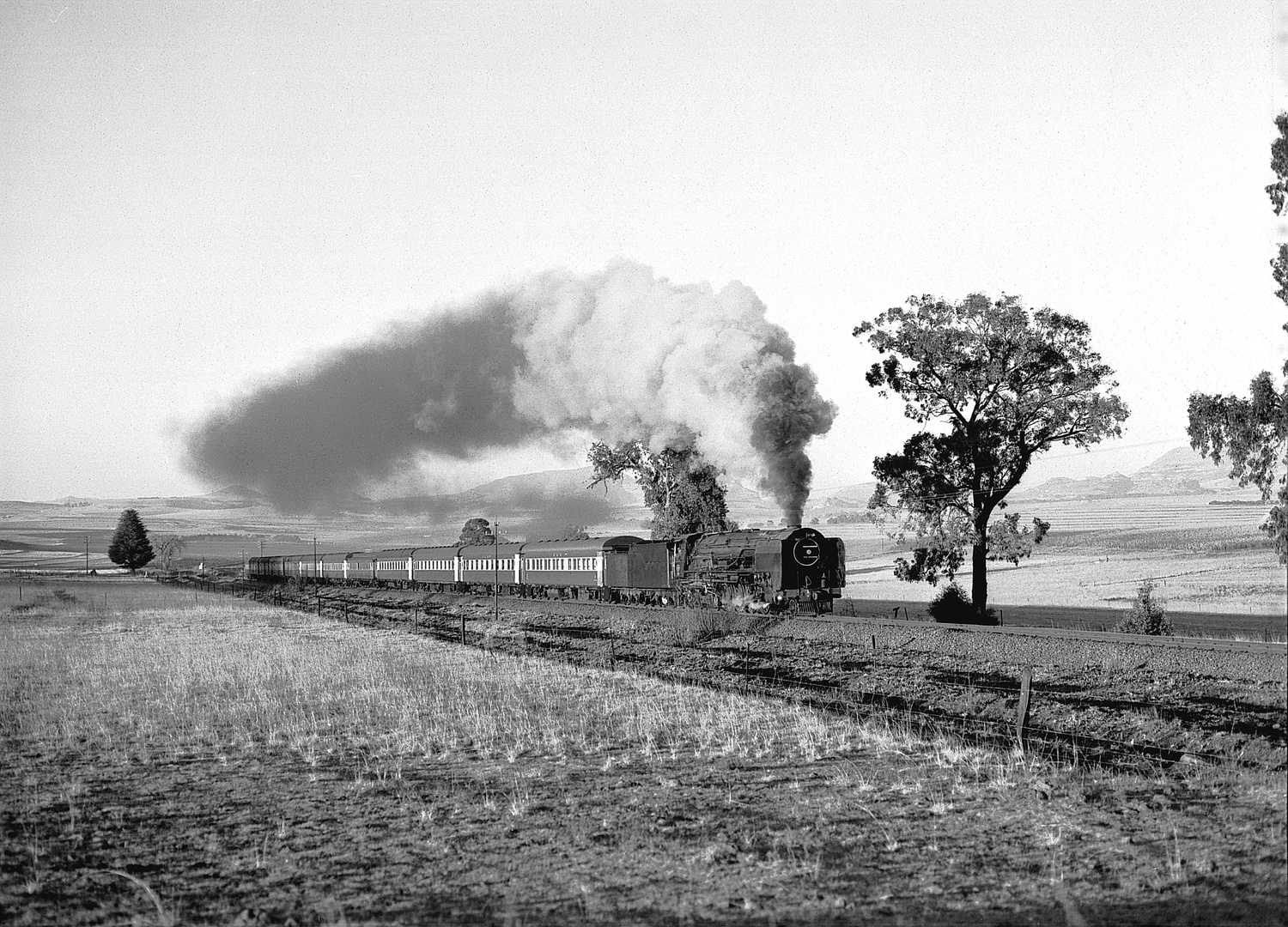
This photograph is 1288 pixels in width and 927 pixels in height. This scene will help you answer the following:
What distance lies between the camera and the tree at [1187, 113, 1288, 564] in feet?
70.1

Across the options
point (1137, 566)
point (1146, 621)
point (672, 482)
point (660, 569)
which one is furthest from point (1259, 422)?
point (1137, 566)

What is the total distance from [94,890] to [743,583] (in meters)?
25.9

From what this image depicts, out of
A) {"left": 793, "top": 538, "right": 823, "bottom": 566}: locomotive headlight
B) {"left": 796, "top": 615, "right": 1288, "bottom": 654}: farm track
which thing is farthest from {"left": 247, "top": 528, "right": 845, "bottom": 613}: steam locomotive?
{"left": 796, "top": 615, "right": 1288, "bottom": 654}: farm track

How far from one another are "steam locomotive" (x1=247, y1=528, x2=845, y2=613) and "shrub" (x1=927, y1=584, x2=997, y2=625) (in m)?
3.16

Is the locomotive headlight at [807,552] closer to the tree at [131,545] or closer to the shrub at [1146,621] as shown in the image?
the shrub at [1146,621]

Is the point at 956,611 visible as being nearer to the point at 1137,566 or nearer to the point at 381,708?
the point at 381,708

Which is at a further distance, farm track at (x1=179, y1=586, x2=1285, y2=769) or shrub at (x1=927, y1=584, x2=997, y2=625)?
shrub at (x1=927, y1=584, x2=997, y2=625)

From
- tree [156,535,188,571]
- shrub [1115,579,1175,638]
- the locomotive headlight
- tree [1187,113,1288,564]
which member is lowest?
tree [156,535,188,571]

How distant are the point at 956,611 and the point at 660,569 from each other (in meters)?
12.0

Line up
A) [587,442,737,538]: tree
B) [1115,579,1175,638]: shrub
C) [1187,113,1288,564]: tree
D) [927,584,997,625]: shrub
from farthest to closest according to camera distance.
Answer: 1. [587,442,737,538]: tree
2. [927,584,997,625]: shrub
3. [1115,579,1175,638]: shrub
4. [1187,113,1288,564]: tree

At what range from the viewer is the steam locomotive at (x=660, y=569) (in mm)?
32562

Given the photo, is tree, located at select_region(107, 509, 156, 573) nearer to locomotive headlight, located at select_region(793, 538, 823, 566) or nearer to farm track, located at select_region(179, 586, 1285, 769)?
farm track, located at select_region(179, 586, 1285, 769)

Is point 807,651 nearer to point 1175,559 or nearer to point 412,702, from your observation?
point 412,702

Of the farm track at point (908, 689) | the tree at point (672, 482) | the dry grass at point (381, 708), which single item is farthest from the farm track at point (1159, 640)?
the tree at point (672, 482)
